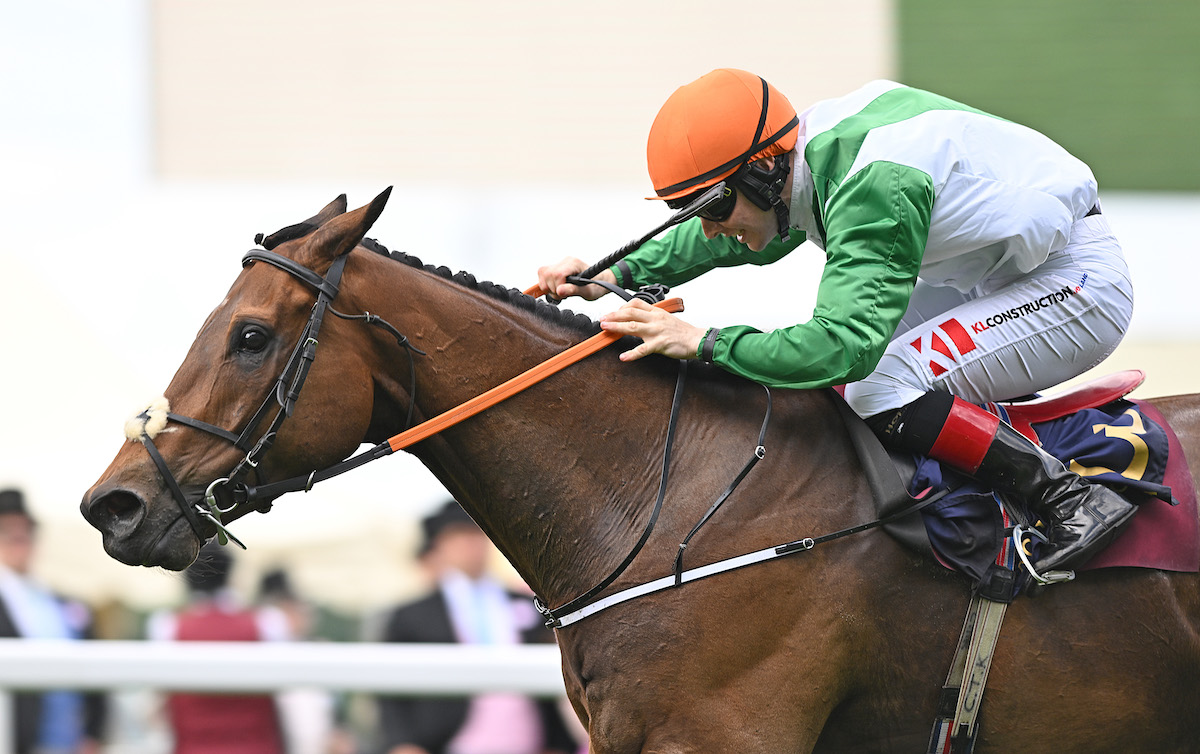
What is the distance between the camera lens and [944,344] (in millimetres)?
2646

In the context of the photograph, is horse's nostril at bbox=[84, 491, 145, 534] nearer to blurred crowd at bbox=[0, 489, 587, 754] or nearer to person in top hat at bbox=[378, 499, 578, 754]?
blurred crowd at bbox=[0, 489, 587, 754]

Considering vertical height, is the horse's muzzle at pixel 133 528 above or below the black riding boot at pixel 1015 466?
below

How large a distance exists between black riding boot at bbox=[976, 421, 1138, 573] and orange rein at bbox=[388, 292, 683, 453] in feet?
Answer: 3.06

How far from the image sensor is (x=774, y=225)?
2703mm

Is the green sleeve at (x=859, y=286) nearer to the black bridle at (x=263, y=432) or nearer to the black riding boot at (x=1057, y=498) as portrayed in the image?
the black riding boot at (x=1057, y=498)

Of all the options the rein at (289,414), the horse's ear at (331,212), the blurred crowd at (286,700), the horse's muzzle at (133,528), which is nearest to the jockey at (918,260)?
the rein at (289,414)

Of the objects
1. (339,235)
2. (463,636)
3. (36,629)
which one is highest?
(339,235)

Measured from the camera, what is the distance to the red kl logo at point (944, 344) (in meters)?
2.63

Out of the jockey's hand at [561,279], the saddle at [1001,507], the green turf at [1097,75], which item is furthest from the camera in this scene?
the green turf at [1097,75]

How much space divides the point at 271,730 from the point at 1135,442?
328 centimetres

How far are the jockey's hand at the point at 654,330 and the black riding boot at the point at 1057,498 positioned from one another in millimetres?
698

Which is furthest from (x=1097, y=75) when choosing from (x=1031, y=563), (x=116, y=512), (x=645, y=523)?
(x=116, y=512)

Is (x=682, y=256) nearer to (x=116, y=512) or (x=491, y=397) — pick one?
(x=491, y=397)

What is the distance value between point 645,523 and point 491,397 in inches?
17.4
